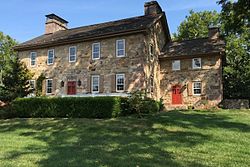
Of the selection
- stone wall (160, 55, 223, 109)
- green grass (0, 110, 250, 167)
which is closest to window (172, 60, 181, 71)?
stone wall (160, 55, 223, 109)

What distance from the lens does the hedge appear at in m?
14.2

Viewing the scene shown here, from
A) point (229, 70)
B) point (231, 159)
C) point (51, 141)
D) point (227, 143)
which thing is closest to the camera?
point (231, 159)

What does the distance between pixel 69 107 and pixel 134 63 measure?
23.4ft

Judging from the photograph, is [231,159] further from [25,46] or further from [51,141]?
[25,46]

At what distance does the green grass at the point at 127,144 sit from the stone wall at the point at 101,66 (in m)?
8.01

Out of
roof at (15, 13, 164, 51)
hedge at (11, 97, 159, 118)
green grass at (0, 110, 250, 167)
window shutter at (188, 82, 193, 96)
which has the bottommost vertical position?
green grass at (0, 110, 250, 167)

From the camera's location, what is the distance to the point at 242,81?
84.0ft

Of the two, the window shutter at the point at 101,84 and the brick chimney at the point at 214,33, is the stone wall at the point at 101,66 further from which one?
the brick chimney at the point at 214,33

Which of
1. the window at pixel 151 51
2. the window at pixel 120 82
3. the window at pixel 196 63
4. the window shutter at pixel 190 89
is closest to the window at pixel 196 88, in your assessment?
the window shutter at pixel 190 89

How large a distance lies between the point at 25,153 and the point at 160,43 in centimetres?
1966

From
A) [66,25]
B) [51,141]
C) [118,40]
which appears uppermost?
[66,25]

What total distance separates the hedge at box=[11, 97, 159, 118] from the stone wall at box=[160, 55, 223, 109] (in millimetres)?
8130

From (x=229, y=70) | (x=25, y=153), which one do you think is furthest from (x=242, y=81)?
(x=25, y=153)

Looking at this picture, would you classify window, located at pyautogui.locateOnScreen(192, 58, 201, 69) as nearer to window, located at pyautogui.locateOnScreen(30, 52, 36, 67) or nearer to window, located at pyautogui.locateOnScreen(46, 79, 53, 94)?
window, located at pyautogui.locateOnScreen(46, 79, 53, 94)
